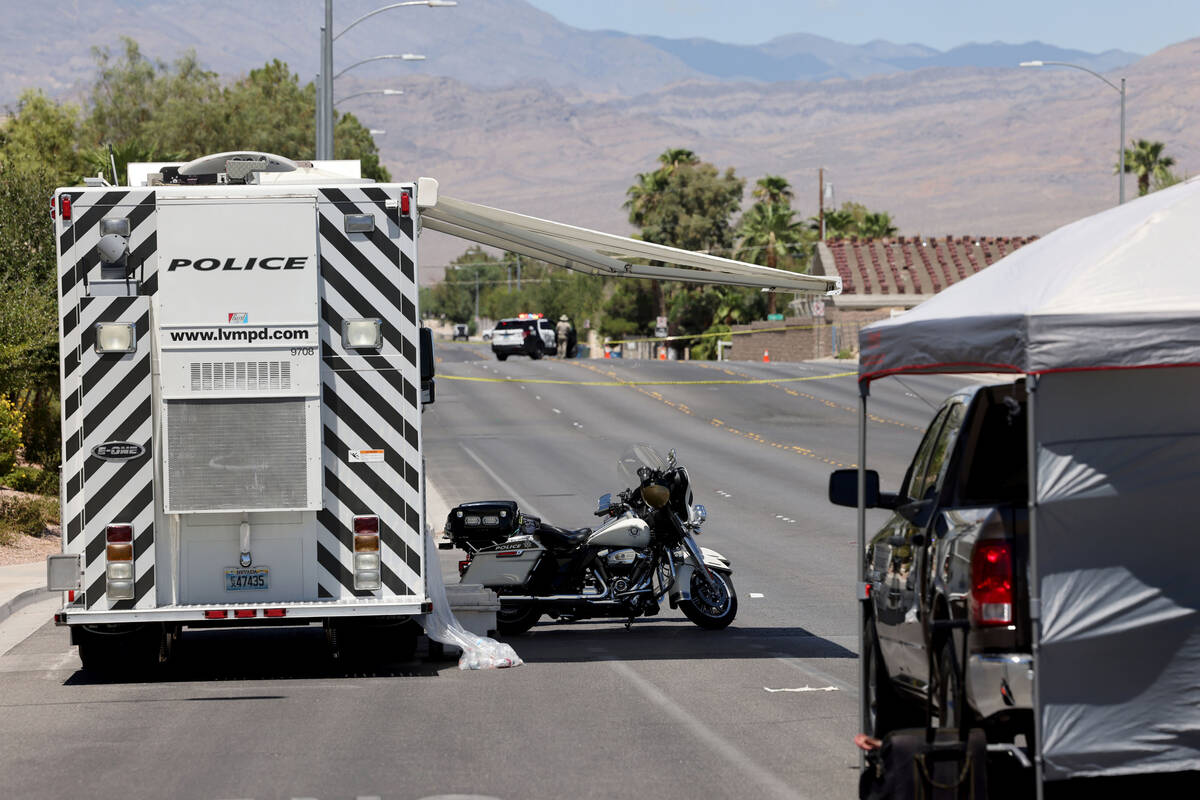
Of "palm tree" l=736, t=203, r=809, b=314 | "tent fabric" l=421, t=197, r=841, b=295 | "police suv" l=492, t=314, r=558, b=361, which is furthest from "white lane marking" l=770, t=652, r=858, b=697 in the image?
"palm tree" l=736, t=203, r=809, b=314

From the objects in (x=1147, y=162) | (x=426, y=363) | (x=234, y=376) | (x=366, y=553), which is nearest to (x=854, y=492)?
(x=366, y=553)

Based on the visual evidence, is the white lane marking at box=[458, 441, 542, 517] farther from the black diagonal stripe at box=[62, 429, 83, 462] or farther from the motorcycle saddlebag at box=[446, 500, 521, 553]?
the black diagonal stripe at box=[62, 429, 83, 462]

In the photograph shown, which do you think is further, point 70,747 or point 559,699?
point 559,699

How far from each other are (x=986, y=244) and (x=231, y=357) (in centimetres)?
8008

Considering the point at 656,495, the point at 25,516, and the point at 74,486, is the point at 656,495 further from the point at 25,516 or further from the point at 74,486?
the point at 25,516

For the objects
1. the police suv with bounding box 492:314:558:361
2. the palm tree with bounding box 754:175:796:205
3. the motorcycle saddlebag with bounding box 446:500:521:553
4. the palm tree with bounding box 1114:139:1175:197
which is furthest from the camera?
the palm tree with bounding box 754:175:796:205

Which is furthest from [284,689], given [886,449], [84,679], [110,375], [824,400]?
[824,400]

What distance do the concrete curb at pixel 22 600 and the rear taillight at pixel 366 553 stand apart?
18.6ft

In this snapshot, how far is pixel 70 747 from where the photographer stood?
9664 millimetres

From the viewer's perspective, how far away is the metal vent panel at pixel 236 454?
11500 mm

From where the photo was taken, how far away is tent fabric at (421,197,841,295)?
13211 mm

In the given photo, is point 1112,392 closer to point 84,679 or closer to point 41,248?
point 84,679

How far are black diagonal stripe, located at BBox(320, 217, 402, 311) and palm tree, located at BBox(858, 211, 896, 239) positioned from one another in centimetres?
10841

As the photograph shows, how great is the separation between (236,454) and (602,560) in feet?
12.3
